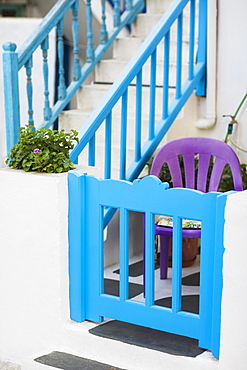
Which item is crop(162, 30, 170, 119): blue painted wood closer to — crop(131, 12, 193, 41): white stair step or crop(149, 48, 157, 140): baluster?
crop(149, 48, 157, 140): baluster

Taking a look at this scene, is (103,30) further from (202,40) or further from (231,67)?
(231,67)

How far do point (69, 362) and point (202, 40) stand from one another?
323 centimetres

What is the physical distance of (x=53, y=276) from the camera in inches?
161

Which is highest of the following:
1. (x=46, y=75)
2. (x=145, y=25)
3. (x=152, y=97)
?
(x=145, y=25)

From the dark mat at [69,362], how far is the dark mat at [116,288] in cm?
82

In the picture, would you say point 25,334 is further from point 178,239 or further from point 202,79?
point 202,79

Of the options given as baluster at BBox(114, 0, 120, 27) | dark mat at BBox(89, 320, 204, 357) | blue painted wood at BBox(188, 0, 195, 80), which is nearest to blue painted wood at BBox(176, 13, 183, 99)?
blue painted wood at BBox(188, 0, 195, 80)

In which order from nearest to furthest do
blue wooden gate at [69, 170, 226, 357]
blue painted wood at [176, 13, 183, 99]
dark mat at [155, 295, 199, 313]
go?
blue wooden gate at [69, 170, 226, 357] < dark mat at [155, 295, 199, 313] < blue painted wood at [176, 13, 183, 99]

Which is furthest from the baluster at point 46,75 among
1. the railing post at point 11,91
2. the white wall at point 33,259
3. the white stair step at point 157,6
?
the white wall at point 33,259

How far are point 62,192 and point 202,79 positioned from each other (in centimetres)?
258

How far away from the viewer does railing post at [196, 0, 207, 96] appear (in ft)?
19.8

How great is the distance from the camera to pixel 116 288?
16.3 ft

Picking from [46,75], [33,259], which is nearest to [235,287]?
[33,259]

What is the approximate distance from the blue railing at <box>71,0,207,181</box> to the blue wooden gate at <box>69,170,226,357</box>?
81 cm
